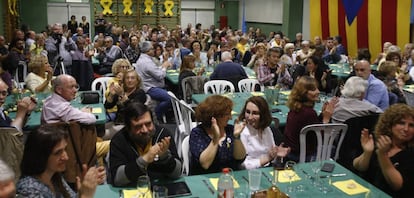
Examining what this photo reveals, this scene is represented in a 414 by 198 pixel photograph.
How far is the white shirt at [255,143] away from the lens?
10.9 feet

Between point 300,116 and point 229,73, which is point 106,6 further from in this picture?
point 300,116

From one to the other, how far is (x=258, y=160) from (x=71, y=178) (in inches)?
57.9

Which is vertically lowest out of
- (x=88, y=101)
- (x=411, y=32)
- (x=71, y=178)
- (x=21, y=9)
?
(x=71, y=178)

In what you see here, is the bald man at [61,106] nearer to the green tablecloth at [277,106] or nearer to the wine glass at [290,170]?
the green tablecloth at [277,106]

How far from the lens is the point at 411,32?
9953mm

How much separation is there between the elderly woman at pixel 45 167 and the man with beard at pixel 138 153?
29 centimetres

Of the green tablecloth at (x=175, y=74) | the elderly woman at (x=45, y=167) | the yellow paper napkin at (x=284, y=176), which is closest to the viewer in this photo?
the elderly woman at (x=45, y=167)

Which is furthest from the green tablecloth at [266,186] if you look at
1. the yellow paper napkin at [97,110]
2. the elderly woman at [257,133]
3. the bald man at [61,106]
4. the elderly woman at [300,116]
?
the yellow paper napkin at [97,110]

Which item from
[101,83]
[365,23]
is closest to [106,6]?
[365,23]

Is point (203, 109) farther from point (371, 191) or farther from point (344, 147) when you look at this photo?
point (344, 147)

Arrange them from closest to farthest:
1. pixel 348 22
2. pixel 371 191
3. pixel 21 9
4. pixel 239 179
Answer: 1. pixel 371 191
2. pixel 239 179
3. pixel 348 22
4. pixel 21 9

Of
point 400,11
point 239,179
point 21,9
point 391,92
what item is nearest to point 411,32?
point 400,11

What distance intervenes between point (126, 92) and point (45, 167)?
2.68m

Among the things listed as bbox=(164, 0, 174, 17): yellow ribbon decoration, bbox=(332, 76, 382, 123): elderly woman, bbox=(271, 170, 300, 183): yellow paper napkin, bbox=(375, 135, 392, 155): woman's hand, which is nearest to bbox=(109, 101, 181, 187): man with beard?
bbox=(271, 170, 300, 183): yellow paper napkin
